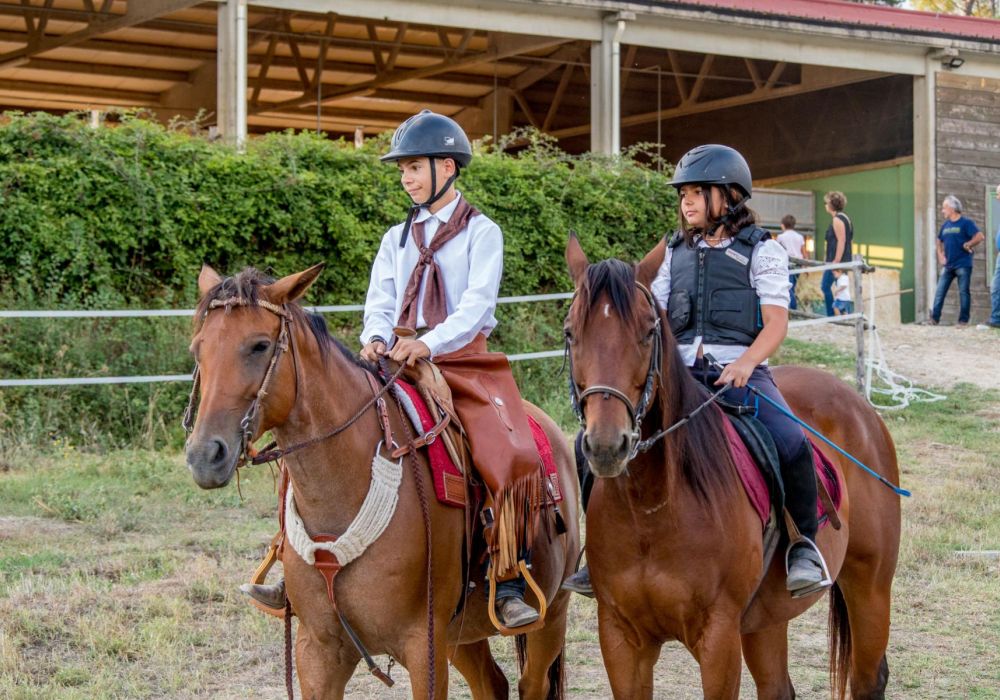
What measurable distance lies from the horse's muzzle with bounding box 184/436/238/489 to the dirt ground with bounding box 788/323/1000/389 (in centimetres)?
1313

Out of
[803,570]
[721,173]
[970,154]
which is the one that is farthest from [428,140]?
[970,154]

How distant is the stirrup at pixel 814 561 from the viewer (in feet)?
16.2

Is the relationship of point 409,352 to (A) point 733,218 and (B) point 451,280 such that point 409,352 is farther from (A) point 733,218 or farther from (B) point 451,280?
(A) point 733,218

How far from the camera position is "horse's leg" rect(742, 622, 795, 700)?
549cm

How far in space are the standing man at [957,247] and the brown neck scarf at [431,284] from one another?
1540 cm

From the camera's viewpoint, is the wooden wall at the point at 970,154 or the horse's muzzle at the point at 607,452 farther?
the wooden wall at the point at 970,154

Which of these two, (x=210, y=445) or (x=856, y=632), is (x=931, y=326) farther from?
(x=210, y=445)

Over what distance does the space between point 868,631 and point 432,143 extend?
320 cm

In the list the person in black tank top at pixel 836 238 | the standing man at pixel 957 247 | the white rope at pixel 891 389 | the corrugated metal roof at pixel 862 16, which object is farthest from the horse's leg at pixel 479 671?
the standing man at pixel 957 247

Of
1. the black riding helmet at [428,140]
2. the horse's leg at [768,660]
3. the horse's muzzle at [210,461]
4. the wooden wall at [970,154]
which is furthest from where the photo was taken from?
the wooden wall at [970,154]

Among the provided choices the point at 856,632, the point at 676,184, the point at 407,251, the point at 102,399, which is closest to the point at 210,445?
the point at 407,251

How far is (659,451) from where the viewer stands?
462cm

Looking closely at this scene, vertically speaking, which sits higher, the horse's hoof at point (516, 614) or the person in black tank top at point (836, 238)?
the person in black tank top at point (836, 238)

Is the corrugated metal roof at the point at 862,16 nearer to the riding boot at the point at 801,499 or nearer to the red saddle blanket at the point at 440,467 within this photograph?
the riding boot at the point at 801,499
